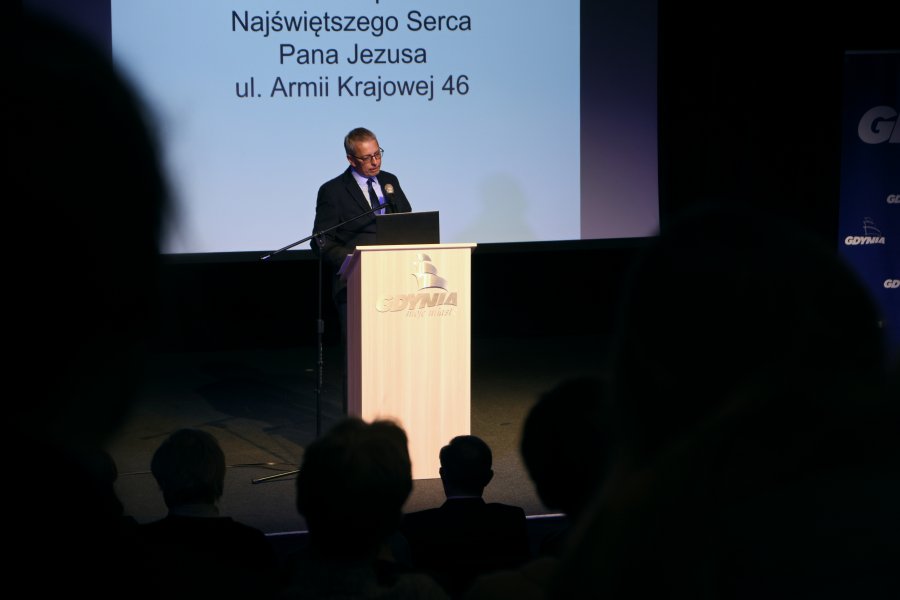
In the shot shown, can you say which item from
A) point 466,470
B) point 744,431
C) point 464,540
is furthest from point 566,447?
point 744,431

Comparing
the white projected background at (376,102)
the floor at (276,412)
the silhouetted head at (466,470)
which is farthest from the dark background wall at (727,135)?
the silhouetted head at (466,470)

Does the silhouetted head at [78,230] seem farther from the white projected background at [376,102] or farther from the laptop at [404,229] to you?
the white projected background at [376,102]

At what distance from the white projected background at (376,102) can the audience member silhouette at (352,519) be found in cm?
470

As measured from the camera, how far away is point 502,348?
832cm

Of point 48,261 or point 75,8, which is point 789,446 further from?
point 75,8

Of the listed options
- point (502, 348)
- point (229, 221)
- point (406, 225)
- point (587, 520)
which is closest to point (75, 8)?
point (229, 221)

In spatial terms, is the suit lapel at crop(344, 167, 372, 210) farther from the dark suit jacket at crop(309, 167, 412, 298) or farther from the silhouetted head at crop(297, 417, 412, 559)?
the silhouetted head at crop(297, 417, 412, 559)

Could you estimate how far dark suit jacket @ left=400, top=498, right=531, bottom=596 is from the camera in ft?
8.20

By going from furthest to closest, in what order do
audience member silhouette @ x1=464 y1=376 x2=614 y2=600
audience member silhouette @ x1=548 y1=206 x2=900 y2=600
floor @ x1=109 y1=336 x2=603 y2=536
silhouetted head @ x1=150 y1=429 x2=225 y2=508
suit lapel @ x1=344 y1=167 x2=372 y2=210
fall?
suit lapel @ x1=344 y1=167 x2=372 y2=210
floor @ x1=109 y1=336 x2=603 y2=536
silhouetted head @ x1=150 y1=429 x2=225 y2=508
audience member silhouette @ x1=464 y1=376 x2=614 y2=600
audience member silhouette @ x1=548 y1=206 x2=900 y2=600

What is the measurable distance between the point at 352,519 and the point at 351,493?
51 mm

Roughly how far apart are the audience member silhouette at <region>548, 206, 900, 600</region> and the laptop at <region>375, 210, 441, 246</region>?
12.5 ft

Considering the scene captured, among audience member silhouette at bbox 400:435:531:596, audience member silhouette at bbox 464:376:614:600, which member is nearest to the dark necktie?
audience member silhouette at bbox 400:435:531:596

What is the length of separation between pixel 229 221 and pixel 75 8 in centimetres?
153

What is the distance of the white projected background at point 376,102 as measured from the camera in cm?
638
